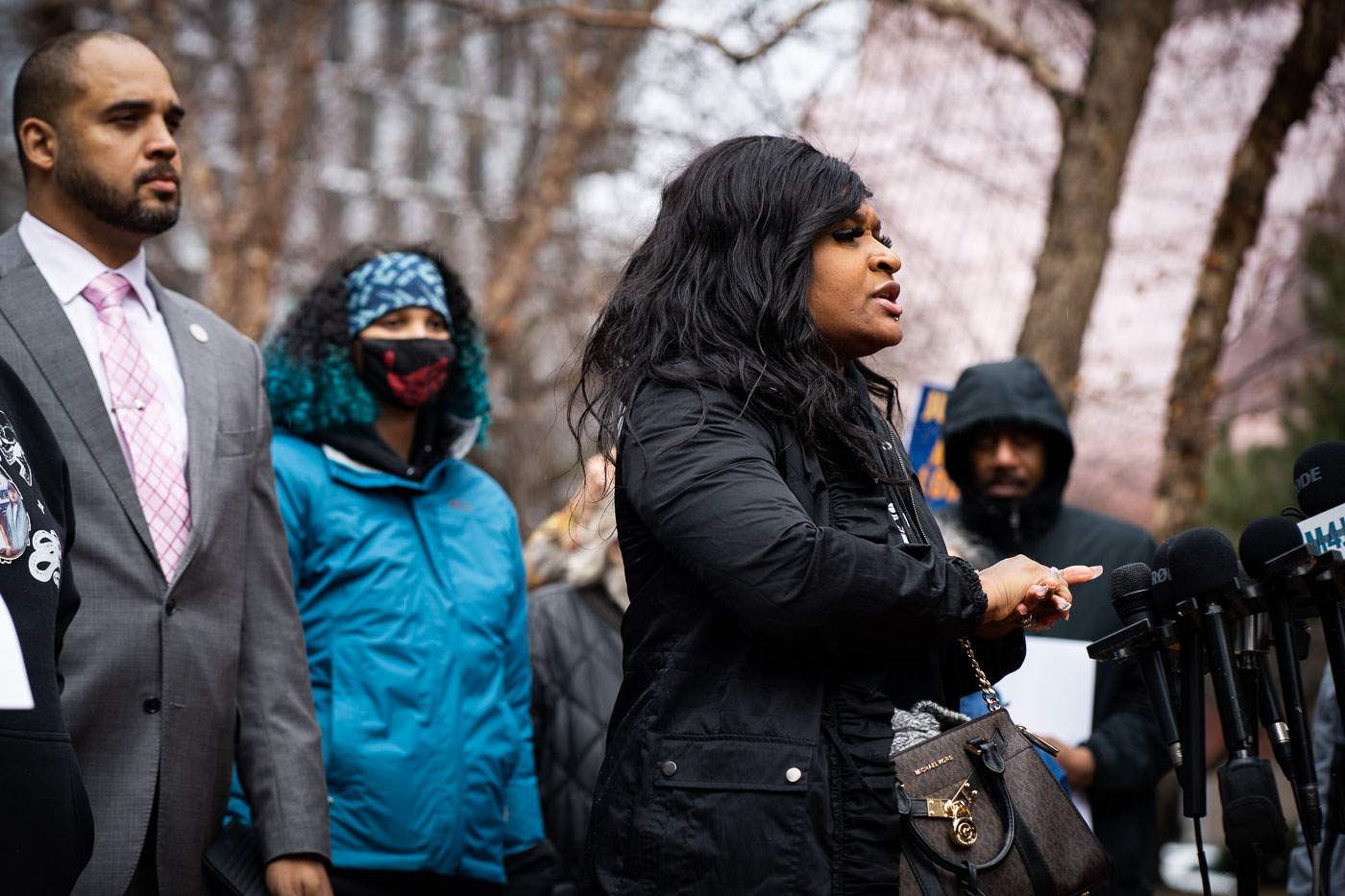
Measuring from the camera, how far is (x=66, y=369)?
10.0 feet

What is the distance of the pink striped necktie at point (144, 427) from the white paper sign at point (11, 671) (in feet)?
3.56

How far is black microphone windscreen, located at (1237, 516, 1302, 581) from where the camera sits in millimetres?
2328

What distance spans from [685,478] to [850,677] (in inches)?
17.1

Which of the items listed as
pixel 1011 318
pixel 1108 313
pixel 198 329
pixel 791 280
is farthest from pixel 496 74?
pixel 791 280

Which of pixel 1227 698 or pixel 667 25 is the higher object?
pixel 667 25

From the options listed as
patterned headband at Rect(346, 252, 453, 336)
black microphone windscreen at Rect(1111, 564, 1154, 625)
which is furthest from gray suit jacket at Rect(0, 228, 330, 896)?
black microphone windscreen at Rect(1111, 564, 1154, 625)

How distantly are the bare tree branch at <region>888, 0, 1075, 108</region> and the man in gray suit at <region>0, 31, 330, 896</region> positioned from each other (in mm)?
4331

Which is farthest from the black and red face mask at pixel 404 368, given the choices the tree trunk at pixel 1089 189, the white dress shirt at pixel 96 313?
the tree trunk at pixel 1089 189

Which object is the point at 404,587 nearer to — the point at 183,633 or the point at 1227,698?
the point at 183,633

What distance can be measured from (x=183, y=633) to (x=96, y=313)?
777mm

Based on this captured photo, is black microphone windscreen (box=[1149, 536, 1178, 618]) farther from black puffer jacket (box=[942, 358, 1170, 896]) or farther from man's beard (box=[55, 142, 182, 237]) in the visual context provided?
man's beard (box=[55, 142, 182, 237])

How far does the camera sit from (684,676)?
2395 mm

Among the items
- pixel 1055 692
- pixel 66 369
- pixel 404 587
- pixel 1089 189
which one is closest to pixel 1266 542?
pixel 1055 692

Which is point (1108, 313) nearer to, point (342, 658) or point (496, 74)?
point (496, 74)
